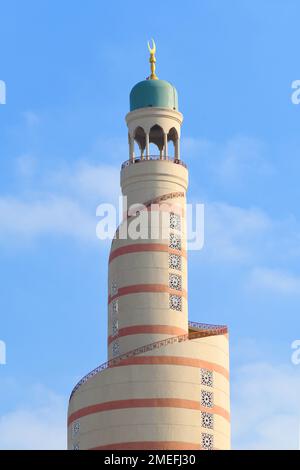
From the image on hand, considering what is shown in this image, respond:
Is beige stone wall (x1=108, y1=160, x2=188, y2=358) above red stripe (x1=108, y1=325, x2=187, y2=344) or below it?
above

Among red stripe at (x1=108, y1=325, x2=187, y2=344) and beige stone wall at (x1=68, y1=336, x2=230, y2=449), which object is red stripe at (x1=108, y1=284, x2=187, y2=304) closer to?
red stripe at (x1=108, y1=325, x2=187, y2=344)

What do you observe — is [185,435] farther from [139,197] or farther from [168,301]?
[139,197]

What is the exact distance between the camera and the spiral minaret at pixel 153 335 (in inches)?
3162

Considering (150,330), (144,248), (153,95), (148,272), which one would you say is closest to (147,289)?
(148,272)

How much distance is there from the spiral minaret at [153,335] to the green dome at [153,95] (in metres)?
0.06

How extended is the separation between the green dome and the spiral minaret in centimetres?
6

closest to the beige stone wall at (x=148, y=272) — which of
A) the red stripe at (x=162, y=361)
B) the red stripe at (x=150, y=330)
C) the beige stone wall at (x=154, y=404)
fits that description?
the red stripe at (x=150, y=330)

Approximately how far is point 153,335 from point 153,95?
49.7ft

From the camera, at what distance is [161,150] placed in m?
90.6

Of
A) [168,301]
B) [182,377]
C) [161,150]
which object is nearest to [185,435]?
[182,377]

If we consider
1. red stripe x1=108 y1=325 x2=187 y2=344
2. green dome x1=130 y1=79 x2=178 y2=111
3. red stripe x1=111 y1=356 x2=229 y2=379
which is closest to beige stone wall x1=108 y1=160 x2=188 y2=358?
red stripe x1=108 y1=325 x2=187 y2=344

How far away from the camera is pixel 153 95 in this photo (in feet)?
290

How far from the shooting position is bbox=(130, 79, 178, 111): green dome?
88.4m
